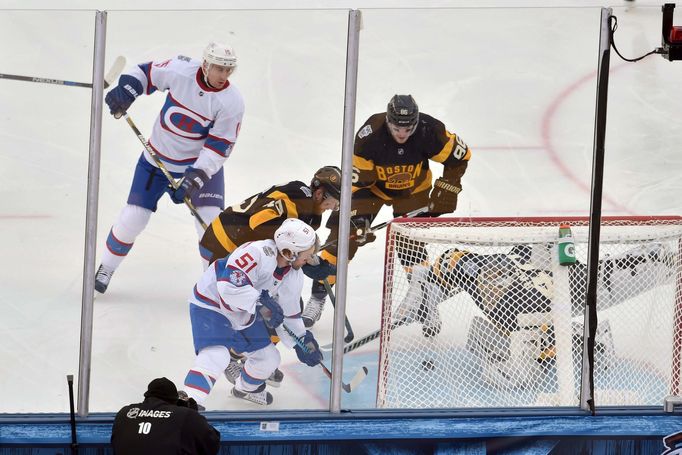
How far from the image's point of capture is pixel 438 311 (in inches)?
142

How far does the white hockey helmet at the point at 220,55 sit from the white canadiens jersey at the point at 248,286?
519mm

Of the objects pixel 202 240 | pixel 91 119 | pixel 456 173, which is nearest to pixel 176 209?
pixel 202 240

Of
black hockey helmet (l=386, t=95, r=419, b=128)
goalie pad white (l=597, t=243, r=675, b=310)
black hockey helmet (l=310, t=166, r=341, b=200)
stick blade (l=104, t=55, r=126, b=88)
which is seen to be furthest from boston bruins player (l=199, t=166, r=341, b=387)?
goalie pad white (l=597, t=243, r=675, b=310)

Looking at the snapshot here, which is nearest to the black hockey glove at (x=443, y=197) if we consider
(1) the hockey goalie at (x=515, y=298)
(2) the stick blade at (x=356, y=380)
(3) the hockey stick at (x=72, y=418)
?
(1) the hockey goalie at (x=515, y=298)

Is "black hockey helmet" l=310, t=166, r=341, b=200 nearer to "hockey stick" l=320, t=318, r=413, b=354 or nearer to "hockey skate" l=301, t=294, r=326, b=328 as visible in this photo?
"hockey skate" l=301, t=294, r=326, b=328

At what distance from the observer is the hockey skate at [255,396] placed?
11.5 feet

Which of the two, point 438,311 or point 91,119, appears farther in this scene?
point 438,311

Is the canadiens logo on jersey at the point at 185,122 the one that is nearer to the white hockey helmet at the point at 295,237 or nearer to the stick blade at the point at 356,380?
the white hockey helmet at the point at 295,237

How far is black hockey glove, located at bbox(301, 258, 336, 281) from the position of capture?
3449mm

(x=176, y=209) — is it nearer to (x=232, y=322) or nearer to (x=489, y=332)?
(x=232, y=322)

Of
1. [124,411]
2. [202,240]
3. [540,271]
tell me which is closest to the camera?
[124,411]

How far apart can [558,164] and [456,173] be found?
290 mm

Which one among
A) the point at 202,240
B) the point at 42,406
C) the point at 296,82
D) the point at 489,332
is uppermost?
the point at 296,82

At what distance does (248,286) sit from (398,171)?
55cm
